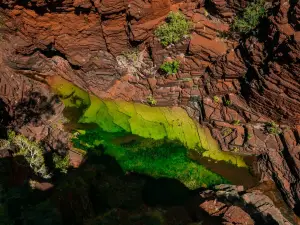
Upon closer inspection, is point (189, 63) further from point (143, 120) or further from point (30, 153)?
point (30, 153)

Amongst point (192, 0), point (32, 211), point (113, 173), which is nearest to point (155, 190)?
point (113, 173)

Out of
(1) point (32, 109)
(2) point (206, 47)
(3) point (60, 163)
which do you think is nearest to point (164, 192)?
(3) point (60, 163)

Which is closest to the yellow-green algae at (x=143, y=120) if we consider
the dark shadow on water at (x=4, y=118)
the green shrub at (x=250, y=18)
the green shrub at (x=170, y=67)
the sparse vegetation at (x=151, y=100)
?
the sparse vegetation at (x=151, y=100)

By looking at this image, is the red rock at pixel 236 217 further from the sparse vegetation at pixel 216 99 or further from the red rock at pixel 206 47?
the red rock at pixel 206 47

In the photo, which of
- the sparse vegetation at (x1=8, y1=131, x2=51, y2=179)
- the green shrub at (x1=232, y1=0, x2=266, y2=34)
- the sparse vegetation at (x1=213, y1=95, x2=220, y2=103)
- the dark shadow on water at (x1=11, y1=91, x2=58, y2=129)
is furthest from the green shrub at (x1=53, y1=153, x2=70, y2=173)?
the green shrub at (x1=232, y1=0, x2=266, y2=34)

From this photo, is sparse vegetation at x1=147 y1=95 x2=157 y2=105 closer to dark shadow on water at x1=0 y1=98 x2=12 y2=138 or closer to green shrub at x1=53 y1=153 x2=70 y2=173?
green shrub at x1=53 y1=153 x2=70 y2=173

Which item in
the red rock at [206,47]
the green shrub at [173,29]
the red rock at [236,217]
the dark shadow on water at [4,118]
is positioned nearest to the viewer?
the red rock at [236,217]
